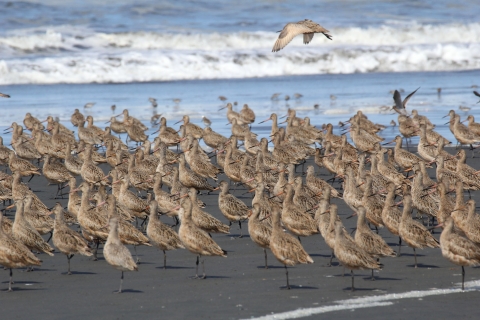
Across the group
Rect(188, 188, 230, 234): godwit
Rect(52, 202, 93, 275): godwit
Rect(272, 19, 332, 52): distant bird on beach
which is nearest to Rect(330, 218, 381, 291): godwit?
Rect(188, 188, 230, 234): godwit

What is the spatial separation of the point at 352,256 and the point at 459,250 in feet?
3.41

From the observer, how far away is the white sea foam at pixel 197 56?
39.0 meters

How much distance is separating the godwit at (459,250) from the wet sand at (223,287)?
235 millimetres

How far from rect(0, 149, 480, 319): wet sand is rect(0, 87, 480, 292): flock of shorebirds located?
24 cm

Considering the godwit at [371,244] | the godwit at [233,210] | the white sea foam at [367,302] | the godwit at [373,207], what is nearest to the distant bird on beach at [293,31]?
the godwit at [233,210]

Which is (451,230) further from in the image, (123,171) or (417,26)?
(417,26)

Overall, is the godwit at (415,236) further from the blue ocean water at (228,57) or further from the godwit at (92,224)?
the blue ocean water at (228,57)

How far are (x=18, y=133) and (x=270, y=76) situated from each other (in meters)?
24.2

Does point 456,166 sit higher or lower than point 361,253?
higher

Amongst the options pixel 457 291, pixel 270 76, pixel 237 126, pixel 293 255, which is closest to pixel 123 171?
pixel 237 126

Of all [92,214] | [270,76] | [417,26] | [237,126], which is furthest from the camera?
[417,26]

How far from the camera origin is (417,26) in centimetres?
5422

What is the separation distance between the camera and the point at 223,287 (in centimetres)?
865

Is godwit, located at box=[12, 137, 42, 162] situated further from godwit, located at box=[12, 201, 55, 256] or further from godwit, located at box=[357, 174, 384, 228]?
godwit, located at box=[357, 174, 384, 228]
